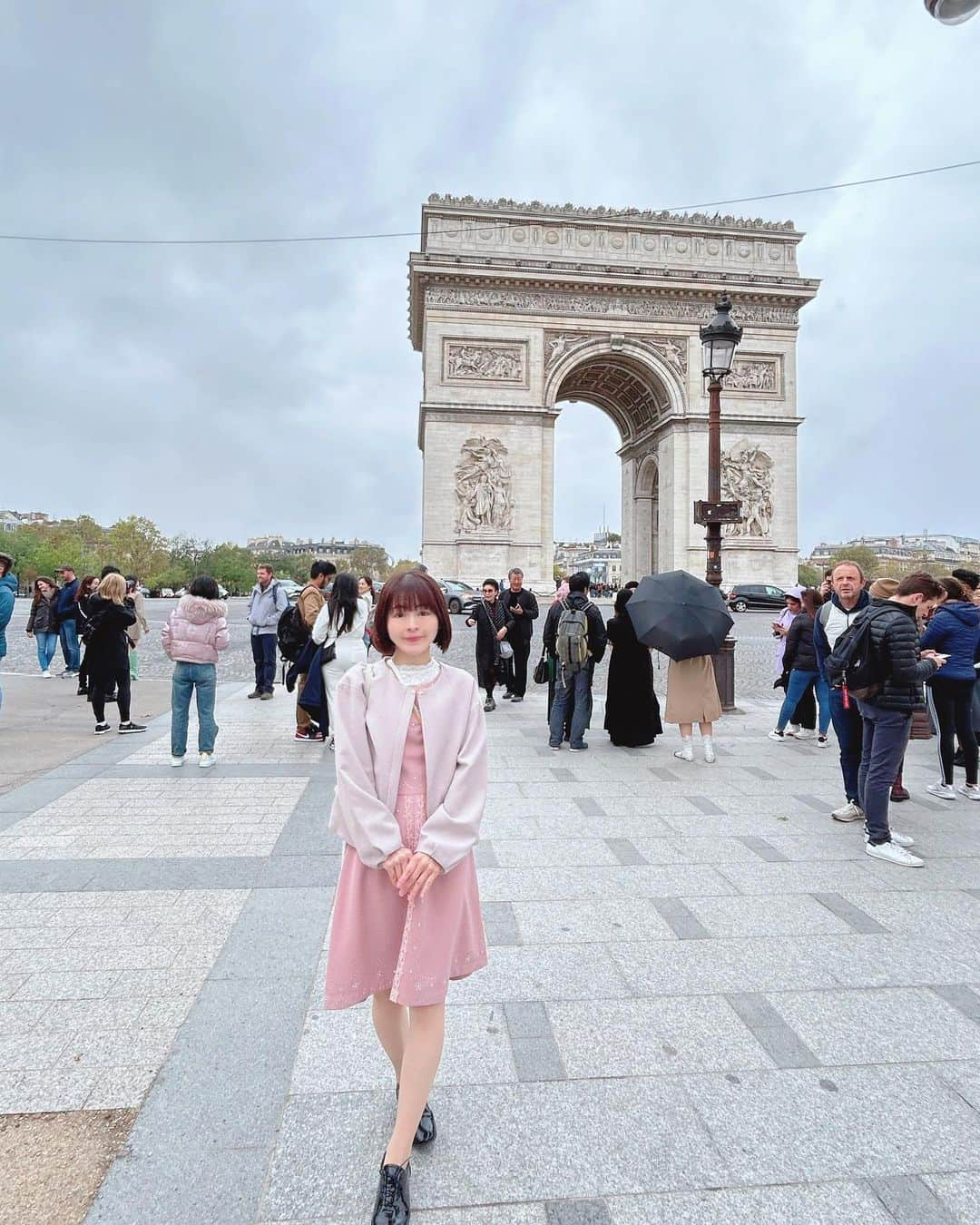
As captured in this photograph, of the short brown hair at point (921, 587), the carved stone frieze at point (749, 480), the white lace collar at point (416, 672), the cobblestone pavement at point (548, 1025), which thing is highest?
the carved stone frieze at point (749, 480)

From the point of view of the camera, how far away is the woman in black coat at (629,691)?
7.24m

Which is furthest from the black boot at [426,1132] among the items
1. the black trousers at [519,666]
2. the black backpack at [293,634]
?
the black trousers at [519,666]

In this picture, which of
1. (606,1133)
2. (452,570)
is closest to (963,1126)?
(606,1133)

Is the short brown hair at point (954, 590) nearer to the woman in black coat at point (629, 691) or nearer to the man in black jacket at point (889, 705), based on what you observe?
the man in black jacket at point (889, 705)

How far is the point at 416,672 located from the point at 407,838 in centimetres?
42

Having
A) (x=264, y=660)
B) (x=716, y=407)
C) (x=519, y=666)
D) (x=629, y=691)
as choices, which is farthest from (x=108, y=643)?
(x=716, y=407)

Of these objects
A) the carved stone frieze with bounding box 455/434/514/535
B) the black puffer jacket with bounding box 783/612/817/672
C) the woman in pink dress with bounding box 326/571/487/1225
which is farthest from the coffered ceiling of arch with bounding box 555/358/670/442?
the woman in pink dress with bounding box 326/571/487/1225

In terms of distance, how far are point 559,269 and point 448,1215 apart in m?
30.4

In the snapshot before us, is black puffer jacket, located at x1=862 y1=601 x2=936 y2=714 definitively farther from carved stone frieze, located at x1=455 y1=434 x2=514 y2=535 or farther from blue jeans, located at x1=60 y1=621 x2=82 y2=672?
carved stone frieze, located at x1=455 y1=434 x2=514 y2=535

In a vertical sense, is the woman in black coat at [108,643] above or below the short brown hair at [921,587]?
below

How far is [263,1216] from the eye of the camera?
180 cm

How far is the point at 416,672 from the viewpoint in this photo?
6.66 feet

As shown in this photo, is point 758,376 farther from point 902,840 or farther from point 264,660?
point 902,840

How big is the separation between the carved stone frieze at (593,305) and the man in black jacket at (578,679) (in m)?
23.9
